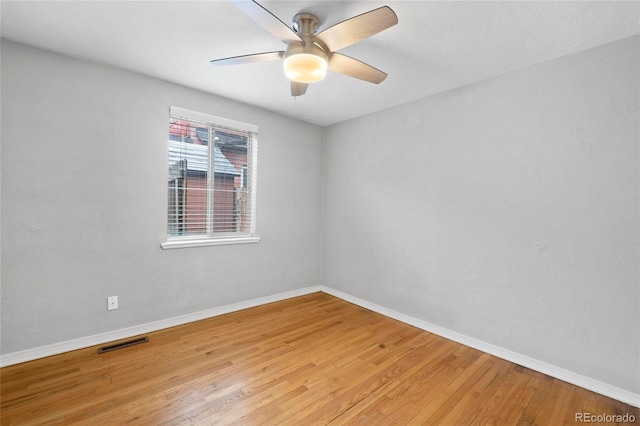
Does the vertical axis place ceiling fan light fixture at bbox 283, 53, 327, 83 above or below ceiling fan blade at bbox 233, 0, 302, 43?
below

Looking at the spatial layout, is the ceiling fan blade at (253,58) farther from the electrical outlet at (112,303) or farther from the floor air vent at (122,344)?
the floor air vent at (122,344)

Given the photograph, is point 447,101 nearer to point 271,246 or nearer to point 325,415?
point 271,246

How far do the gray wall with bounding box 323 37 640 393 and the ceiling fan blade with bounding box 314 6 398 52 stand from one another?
62.2 inches

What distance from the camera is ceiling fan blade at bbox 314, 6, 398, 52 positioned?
135 cm

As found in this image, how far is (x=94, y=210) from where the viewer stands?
7.77 ft

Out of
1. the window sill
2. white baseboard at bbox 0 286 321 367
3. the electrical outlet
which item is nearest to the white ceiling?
the window sill

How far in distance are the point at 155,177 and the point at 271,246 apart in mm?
1528

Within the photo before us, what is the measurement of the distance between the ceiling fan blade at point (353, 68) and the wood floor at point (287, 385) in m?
2.18

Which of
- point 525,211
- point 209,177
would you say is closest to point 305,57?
point 209,177

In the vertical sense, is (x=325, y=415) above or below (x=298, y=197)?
below

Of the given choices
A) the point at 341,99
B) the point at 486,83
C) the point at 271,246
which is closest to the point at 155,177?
the point at 271,246

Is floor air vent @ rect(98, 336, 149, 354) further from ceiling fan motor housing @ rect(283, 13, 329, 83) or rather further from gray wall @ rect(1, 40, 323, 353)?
ceiling fan motor housing @ rect(283, 13, 329, 83)

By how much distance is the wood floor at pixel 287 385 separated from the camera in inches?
64.2

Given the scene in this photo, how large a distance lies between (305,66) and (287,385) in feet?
6.84
